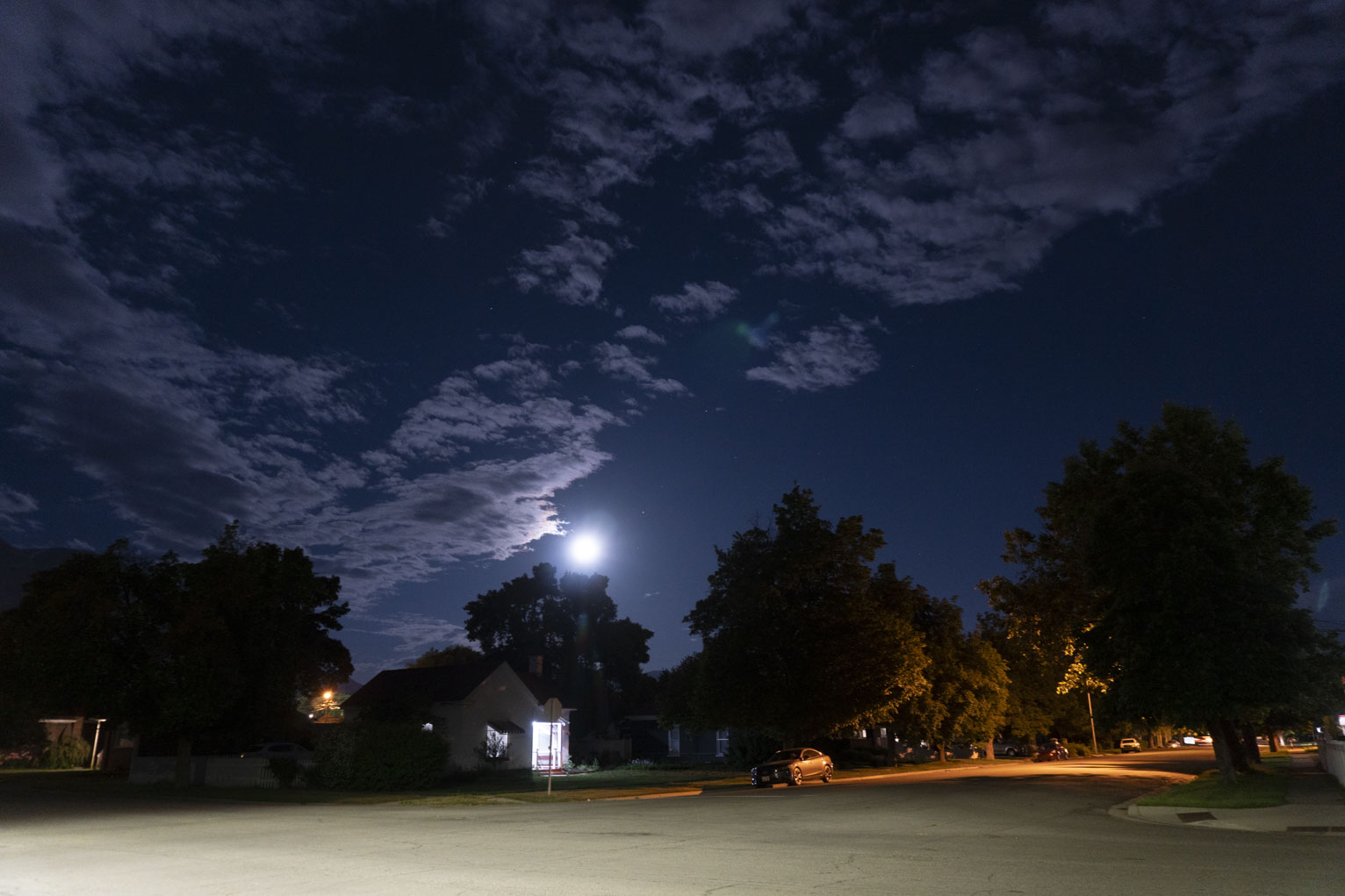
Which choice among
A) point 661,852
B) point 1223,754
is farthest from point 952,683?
point 661,852

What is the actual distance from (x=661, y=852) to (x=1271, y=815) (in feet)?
45.7

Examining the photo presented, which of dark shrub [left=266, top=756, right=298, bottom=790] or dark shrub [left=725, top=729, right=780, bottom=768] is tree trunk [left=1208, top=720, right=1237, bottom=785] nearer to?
dark shrub [left=725, top=729, right=780, bottom=768]

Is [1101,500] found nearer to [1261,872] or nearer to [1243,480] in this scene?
[1243,480]

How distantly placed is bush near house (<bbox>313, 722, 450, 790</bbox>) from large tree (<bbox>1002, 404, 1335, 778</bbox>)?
76.8ft

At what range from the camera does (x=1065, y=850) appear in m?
13.6

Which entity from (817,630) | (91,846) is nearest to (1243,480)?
(817,630)

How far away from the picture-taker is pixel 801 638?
42938 millimetres

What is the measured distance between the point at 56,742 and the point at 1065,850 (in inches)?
2649

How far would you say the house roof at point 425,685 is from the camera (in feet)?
165

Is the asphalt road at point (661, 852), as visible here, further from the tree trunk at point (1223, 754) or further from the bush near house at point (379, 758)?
the bush near house at point (379, 758)

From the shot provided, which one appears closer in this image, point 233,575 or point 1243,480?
point 1243,480

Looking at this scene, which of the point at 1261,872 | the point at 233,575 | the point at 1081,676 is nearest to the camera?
the point at 1261,872

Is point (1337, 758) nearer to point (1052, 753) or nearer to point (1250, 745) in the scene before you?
point (1250, 745)

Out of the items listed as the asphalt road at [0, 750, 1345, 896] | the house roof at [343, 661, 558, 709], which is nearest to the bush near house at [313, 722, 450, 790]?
the asphalt road at [0, 750, 1345, 896]
